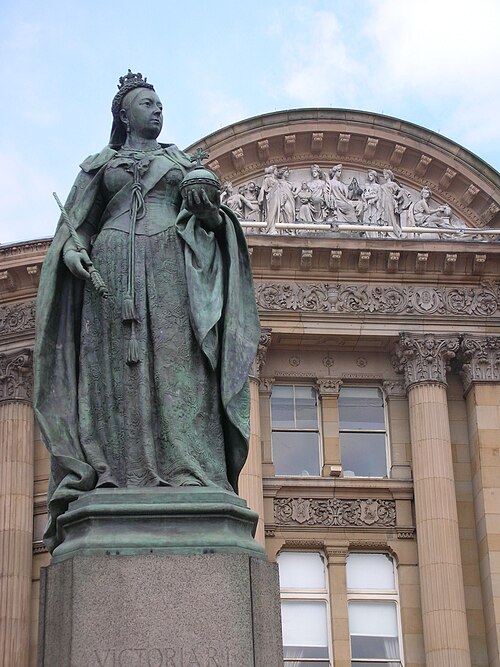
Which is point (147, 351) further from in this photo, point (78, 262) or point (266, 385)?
point (266, 385)

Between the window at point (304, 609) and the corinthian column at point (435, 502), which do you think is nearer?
the corinthian column at point (435, 502)

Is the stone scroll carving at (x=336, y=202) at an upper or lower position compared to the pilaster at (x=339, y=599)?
upper

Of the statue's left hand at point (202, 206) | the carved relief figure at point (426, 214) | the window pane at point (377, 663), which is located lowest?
the statue's left hand at point (202, 206)

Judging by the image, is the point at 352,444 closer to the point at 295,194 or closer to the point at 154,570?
the point at 295,194

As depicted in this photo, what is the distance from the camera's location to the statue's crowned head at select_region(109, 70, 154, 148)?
30.1 ft

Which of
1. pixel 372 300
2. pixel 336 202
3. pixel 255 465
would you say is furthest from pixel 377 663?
pixel 336 202

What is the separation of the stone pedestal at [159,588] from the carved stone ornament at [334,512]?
27.1 m

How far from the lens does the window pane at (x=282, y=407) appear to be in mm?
36125

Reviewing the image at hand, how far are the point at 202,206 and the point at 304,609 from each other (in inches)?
1032

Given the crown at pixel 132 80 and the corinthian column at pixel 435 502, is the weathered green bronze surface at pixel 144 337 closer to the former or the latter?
the crown at pixel 132 80

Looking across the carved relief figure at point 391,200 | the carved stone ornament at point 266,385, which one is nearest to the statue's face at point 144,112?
the carved stone ornament at point 266,385

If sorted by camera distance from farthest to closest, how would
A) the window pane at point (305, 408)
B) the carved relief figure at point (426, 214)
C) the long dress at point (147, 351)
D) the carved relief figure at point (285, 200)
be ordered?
the carved relief figure at point (426, 214) → the carved relief figure at point (285, 200) → the window pane at point (305, 408) → the long dress at point (147, 351)

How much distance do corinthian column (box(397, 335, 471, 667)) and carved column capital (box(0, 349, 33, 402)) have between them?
27.4 ft

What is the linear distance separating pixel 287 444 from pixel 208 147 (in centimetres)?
740
